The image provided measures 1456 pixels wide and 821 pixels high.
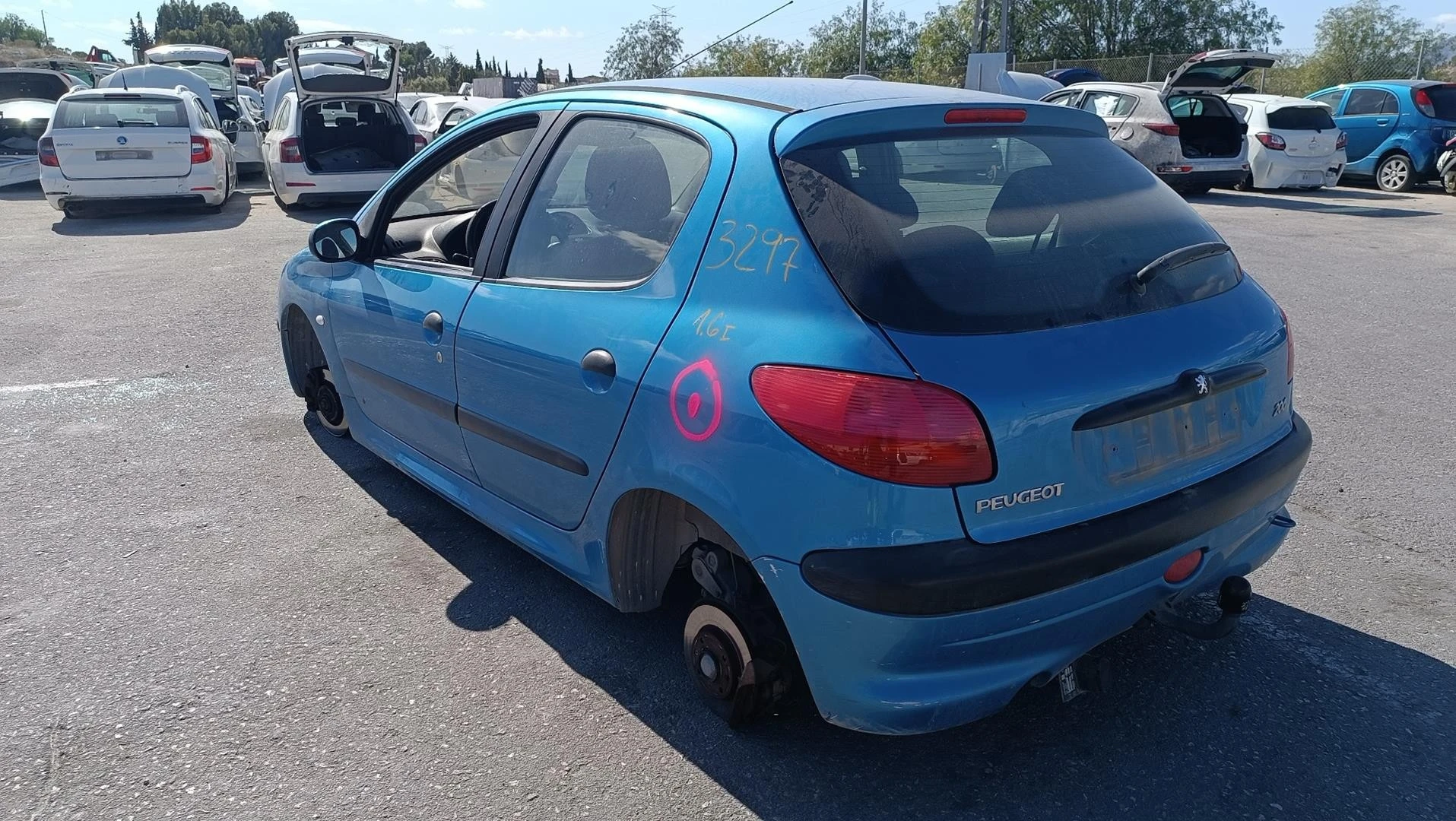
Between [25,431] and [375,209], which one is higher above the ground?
[375,209]

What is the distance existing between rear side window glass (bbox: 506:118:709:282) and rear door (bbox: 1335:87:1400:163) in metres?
16.5

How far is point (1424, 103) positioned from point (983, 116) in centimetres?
1625

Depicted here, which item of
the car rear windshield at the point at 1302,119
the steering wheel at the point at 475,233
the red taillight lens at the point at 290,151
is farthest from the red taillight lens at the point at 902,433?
the car rear windshield at the point at 1302,119

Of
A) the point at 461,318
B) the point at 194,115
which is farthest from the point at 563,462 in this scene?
the point at 194,115

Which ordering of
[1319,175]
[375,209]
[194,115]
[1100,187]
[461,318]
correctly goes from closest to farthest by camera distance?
[1100,187], [461,318], [375,209], [194,115], [1319,175]

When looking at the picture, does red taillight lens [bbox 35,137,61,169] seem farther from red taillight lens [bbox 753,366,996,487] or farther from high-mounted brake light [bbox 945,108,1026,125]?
red taillight lens [bbox 753,366,996,487]

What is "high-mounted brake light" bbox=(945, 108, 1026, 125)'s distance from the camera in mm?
2754

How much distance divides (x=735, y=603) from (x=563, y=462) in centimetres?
67

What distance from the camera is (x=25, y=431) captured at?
16.9ft

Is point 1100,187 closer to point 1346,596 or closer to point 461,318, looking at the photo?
point 1346,596

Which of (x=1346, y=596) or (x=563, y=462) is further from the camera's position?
(x=1346, y=596)

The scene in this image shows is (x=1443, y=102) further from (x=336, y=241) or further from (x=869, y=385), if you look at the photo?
(x=869, y=385)

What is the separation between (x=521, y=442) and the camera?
3.15 metres

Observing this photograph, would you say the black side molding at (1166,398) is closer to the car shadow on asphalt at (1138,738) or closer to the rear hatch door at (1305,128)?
the car shadow on asphalt at (1138,738)
